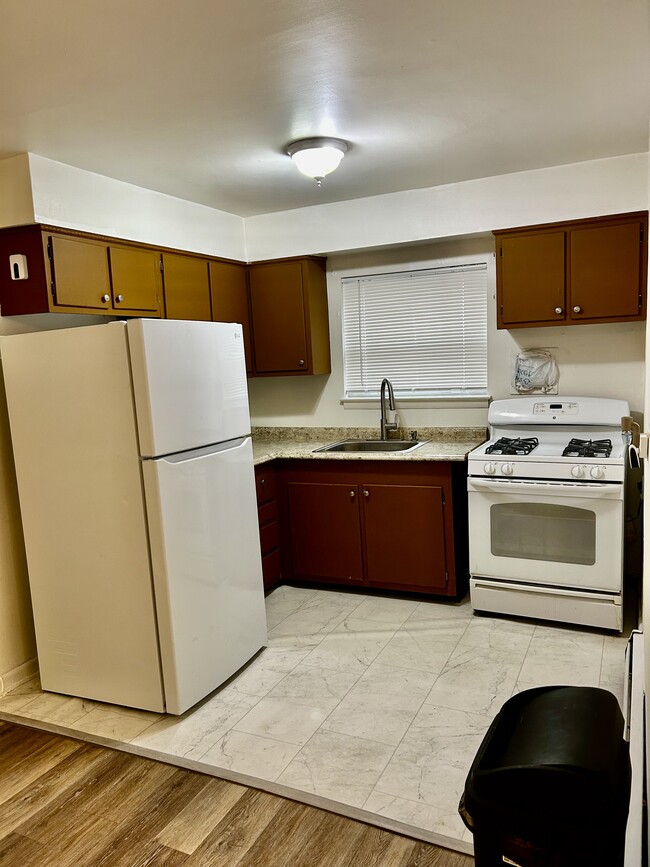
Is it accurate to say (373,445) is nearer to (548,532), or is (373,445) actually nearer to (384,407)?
(384,407)

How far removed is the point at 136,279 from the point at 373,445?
5.95ft

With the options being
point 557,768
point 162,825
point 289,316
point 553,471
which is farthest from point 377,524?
point 557,768

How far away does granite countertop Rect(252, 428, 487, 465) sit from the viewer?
3504 millimetres

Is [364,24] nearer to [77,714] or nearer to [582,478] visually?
[582,478]

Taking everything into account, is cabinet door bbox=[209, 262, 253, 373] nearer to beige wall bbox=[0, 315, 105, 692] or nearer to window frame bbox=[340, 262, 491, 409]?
window frame bbox=[340, 262, 491, 409]

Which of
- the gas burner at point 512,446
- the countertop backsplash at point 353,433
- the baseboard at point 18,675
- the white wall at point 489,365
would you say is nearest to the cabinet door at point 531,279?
the white wall at point 489,365

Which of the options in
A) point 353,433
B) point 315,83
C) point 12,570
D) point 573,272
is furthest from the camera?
point 353,433

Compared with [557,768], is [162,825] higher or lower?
lower

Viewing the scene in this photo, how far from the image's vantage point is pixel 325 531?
3.82 metres

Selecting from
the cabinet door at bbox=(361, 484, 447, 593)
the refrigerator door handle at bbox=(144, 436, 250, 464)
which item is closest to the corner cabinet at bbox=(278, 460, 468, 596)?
the cabinet door at bbox=(361, 484, 447, 593)

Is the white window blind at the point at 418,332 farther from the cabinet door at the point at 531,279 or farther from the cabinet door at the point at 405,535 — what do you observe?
the cabinet door at the point at 405,535

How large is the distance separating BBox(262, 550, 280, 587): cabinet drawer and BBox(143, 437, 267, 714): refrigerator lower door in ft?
2.22

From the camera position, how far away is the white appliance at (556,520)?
306cm

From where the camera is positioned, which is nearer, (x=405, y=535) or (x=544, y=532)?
(x=544, y=532)
